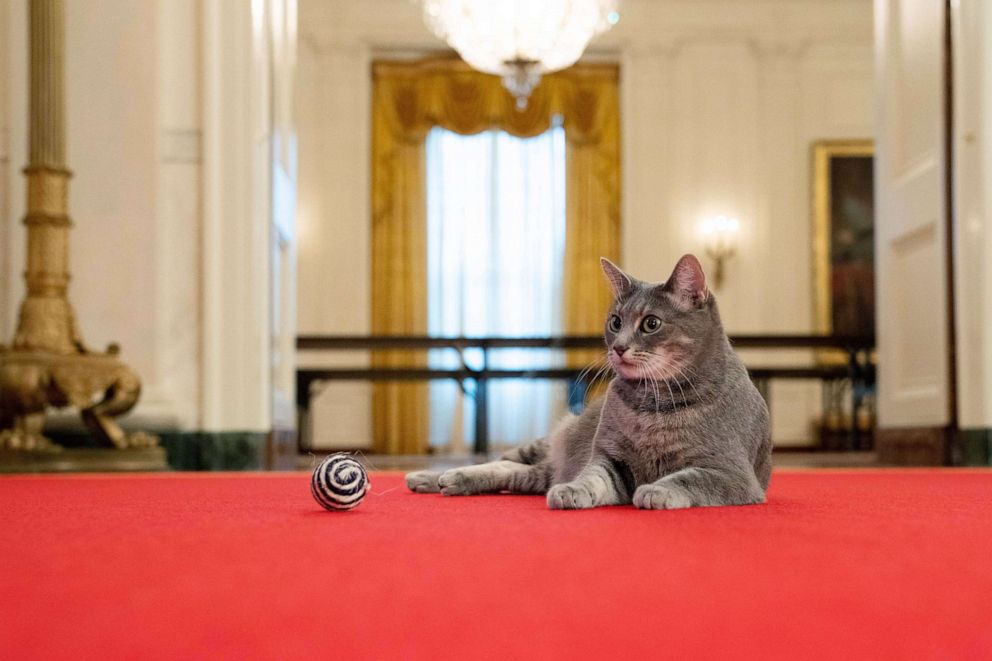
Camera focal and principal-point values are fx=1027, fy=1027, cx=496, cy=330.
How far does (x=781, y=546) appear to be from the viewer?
132 centimetres

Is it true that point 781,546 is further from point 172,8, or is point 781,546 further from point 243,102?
point 172,8

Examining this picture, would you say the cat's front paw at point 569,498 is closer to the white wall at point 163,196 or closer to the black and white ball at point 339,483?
the black and white ball at point 339,483

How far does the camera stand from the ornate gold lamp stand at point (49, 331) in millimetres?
3520

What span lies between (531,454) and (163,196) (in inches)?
95.3

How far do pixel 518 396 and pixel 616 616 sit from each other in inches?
330

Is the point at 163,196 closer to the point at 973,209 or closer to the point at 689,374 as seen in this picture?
the point at 689,374

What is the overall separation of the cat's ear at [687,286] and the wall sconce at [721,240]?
24.5 ft

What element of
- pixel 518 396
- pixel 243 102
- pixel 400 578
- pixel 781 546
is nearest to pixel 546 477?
pixel 781 546

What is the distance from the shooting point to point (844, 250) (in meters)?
9.31

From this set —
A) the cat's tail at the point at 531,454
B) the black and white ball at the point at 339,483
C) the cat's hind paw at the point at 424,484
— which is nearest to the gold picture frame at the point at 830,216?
the cat's tail at the point at 531,454

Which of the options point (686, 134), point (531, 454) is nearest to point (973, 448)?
point (531, 454)

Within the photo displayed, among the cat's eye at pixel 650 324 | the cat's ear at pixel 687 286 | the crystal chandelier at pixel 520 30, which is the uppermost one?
the crystal chandelier at pixel 520 30

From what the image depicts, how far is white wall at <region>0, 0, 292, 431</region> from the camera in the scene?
163 inches

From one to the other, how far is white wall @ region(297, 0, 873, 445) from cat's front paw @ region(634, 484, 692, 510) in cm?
759
